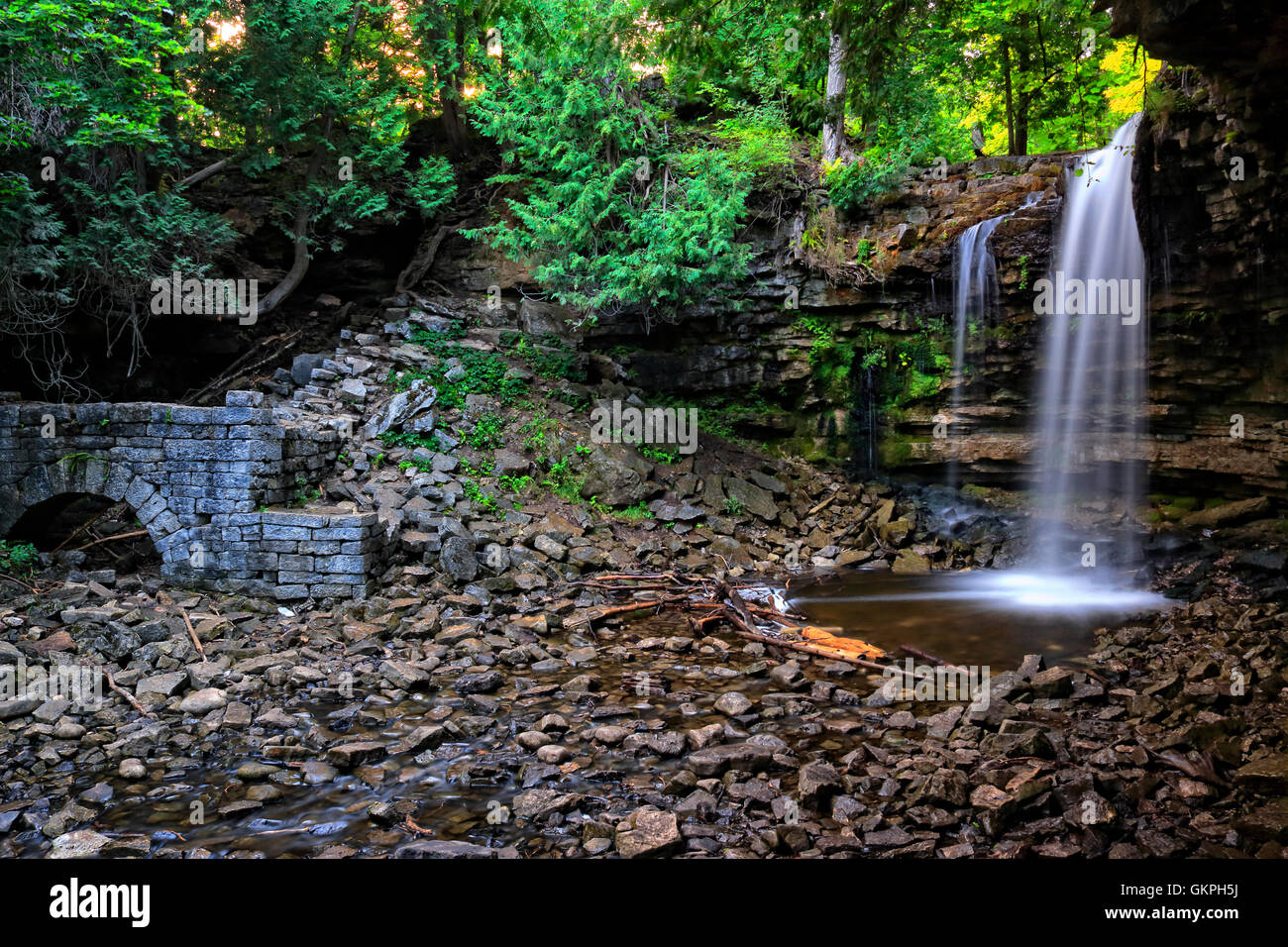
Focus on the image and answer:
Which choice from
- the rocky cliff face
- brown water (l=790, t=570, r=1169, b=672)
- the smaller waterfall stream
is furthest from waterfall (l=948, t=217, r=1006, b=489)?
brown water (l=790, t=570, r=1169, b=672)

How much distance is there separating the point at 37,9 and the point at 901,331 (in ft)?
41.2

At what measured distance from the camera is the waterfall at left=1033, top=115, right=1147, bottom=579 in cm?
1059

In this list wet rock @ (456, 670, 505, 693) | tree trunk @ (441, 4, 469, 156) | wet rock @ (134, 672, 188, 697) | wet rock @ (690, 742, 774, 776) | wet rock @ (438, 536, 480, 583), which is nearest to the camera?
wet rock @ (690, 742, 774, 776)

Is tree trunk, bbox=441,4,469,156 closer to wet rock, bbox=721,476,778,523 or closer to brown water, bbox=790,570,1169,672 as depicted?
wet rock, bbox=721,476,778,523

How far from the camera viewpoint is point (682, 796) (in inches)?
178

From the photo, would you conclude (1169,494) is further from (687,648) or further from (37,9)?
(37,9)

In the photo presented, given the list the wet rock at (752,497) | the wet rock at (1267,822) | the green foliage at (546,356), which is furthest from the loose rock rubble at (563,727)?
the green foliage at (546,356)

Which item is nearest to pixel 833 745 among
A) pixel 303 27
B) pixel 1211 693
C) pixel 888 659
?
pixel 888 659

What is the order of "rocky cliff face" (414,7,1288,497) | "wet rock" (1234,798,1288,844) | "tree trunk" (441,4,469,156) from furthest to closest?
"tree trunk" (441,4,469,156), "rocky cliff face" (414,7,1288,497), "wet rock" (1234,798,1288,844)
